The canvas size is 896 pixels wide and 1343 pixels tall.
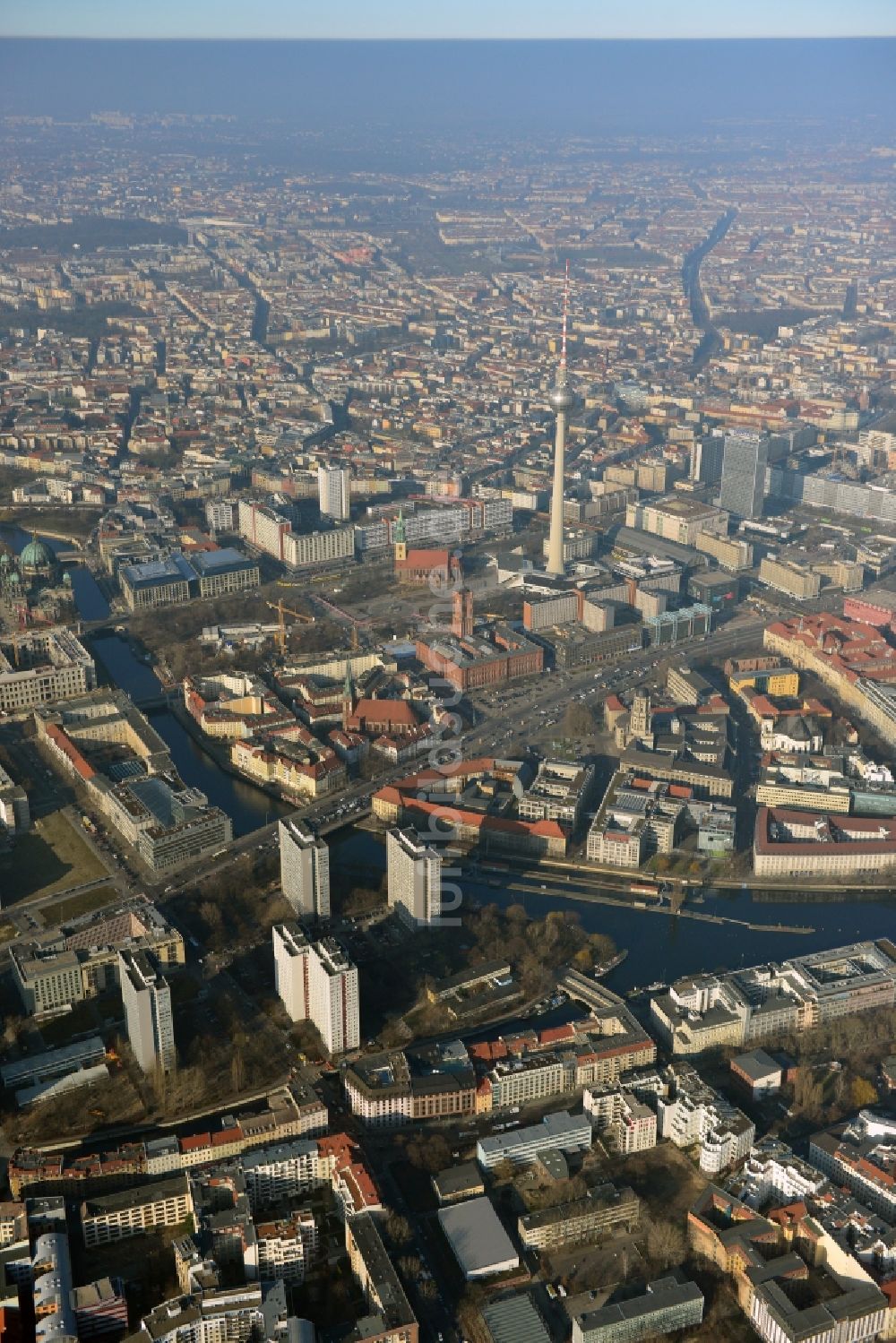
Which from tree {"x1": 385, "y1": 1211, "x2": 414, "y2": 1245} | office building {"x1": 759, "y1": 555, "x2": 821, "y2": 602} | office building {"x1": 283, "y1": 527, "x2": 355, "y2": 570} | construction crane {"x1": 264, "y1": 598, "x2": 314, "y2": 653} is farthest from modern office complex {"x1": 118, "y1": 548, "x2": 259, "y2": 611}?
tree {"x1": 385, "y1": 1211, "x2": 414, "y2": 1245}

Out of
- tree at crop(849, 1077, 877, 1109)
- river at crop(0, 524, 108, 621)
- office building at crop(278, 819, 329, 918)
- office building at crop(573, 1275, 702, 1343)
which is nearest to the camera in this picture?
office building at crop(573, 1275, 702, 1343)

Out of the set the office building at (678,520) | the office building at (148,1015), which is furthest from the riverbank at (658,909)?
the office building at (678,520)

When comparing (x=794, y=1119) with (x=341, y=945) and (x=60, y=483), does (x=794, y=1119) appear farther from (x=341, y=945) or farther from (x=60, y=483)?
(x=60, y=483)

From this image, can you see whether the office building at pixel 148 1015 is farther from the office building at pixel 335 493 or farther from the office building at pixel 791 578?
the office building at pixel 335 493

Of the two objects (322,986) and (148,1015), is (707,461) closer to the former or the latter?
(322,986)

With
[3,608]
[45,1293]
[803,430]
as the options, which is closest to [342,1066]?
[45,1293]

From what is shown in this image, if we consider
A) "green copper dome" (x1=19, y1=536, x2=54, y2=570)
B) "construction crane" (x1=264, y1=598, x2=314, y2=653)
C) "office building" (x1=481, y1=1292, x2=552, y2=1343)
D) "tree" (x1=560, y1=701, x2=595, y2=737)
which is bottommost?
"office building" (x1=481, y1=1292, x2=552, y2=1343)

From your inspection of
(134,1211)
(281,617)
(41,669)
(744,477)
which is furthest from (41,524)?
(134,1211)

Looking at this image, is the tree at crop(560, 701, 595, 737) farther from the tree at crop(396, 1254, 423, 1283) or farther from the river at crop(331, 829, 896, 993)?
the tree at crop(396, 1254, 423, 1283)
